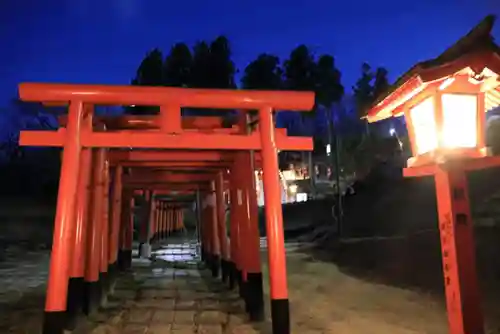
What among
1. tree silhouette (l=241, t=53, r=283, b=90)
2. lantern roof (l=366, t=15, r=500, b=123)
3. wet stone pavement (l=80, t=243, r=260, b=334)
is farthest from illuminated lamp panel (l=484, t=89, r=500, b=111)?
tree silhouette (l=241, t=53, r=283, b=90)

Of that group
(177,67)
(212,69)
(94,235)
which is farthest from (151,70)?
(94,235)

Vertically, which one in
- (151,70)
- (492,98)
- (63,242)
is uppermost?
(151,70)

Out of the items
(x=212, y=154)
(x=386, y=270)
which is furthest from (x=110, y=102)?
(x=386, y=270)

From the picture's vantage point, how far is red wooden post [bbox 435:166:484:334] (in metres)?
3.73

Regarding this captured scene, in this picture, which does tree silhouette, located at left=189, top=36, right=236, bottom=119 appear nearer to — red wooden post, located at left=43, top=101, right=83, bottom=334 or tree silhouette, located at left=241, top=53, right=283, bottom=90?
tree silhouette, located at left=241, top=53, right=283, bottom=90

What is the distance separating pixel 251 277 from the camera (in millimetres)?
7488

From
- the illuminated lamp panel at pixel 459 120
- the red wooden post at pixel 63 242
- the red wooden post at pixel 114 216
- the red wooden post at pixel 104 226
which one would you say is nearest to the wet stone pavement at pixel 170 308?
the red wooden post at pixel 104 226

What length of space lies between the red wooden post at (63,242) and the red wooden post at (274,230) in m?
2.36

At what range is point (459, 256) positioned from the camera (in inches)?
150

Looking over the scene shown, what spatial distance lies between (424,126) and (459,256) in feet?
4.01

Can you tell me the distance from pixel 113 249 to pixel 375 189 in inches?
891

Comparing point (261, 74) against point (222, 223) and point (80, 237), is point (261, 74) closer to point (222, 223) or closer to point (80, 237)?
point (222, 223)

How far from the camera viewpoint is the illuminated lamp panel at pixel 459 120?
374 cm

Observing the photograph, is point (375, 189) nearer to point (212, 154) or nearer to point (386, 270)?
point (386, 270)
